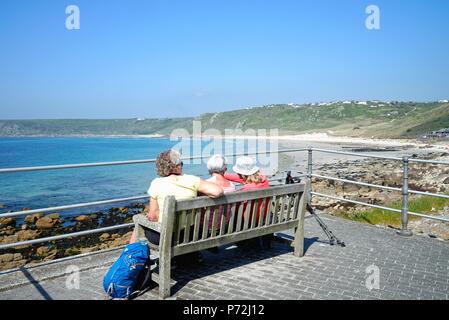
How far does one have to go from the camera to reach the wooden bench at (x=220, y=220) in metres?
3.89

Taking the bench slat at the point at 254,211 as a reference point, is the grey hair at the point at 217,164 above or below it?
above

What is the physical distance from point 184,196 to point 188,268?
108cm

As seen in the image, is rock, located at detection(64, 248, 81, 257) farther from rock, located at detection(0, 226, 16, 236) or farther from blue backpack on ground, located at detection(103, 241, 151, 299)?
blue backpack on ground, located at detection(103, 241, 151, 299)

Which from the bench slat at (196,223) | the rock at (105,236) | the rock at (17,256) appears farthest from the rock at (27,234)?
the bench slat at (196,223)

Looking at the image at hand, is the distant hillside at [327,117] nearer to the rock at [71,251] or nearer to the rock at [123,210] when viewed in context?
the rock at [123,210]

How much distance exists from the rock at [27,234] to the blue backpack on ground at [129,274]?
1256cm

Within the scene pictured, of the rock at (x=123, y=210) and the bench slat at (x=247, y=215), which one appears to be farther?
the rock at (x=123, y=210)

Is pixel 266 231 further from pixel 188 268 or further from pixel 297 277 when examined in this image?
pixel 188 268

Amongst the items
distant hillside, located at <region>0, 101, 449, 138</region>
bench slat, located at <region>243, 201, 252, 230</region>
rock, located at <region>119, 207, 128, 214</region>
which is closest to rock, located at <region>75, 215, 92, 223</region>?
rock, located at <region>119, 207, 128, 214</region>

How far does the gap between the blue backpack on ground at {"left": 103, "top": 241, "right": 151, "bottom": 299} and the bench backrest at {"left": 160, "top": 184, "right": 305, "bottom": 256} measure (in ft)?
1.00

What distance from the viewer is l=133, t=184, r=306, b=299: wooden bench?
3889 mm

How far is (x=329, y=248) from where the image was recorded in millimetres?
5633

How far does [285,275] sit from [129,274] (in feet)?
5.78

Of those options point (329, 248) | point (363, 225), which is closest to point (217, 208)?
point (329, 248)
